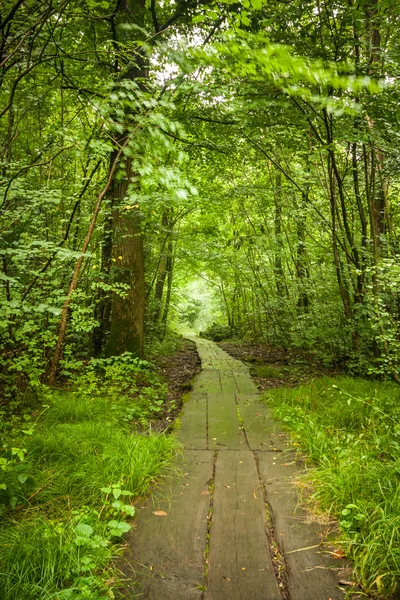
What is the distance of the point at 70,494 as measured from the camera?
2.16 meters

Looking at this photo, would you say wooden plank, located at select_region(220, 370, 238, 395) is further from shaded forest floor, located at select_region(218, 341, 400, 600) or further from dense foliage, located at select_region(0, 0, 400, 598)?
dense foliage, located at select_region(0, 0, 400, 598)

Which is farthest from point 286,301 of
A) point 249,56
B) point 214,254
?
point 249,56

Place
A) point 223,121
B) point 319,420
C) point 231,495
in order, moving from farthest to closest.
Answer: point 223,121 → point 319,420 → point 231,495

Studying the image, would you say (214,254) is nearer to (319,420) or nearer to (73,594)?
(319,420)

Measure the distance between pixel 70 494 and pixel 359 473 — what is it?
82.3 inches

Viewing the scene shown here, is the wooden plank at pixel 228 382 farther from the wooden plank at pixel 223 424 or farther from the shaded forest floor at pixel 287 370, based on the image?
the shaded forest floor at pixel 287 370

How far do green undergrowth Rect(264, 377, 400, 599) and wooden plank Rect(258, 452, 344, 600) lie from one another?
0.43 ft

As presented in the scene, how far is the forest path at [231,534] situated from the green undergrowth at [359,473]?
0.16m

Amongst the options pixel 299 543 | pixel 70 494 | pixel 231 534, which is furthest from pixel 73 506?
pixel 299 543

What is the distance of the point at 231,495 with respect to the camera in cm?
230

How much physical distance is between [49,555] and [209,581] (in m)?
0.82

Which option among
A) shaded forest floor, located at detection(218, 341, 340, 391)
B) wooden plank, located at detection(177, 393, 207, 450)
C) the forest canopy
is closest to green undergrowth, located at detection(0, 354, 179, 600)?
wooden plank, located at detection(177, 393, 207, 450)

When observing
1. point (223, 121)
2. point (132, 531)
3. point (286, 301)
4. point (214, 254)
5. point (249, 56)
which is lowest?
point (132, 531)

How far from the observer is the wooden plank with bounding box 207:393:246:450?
3.19m
